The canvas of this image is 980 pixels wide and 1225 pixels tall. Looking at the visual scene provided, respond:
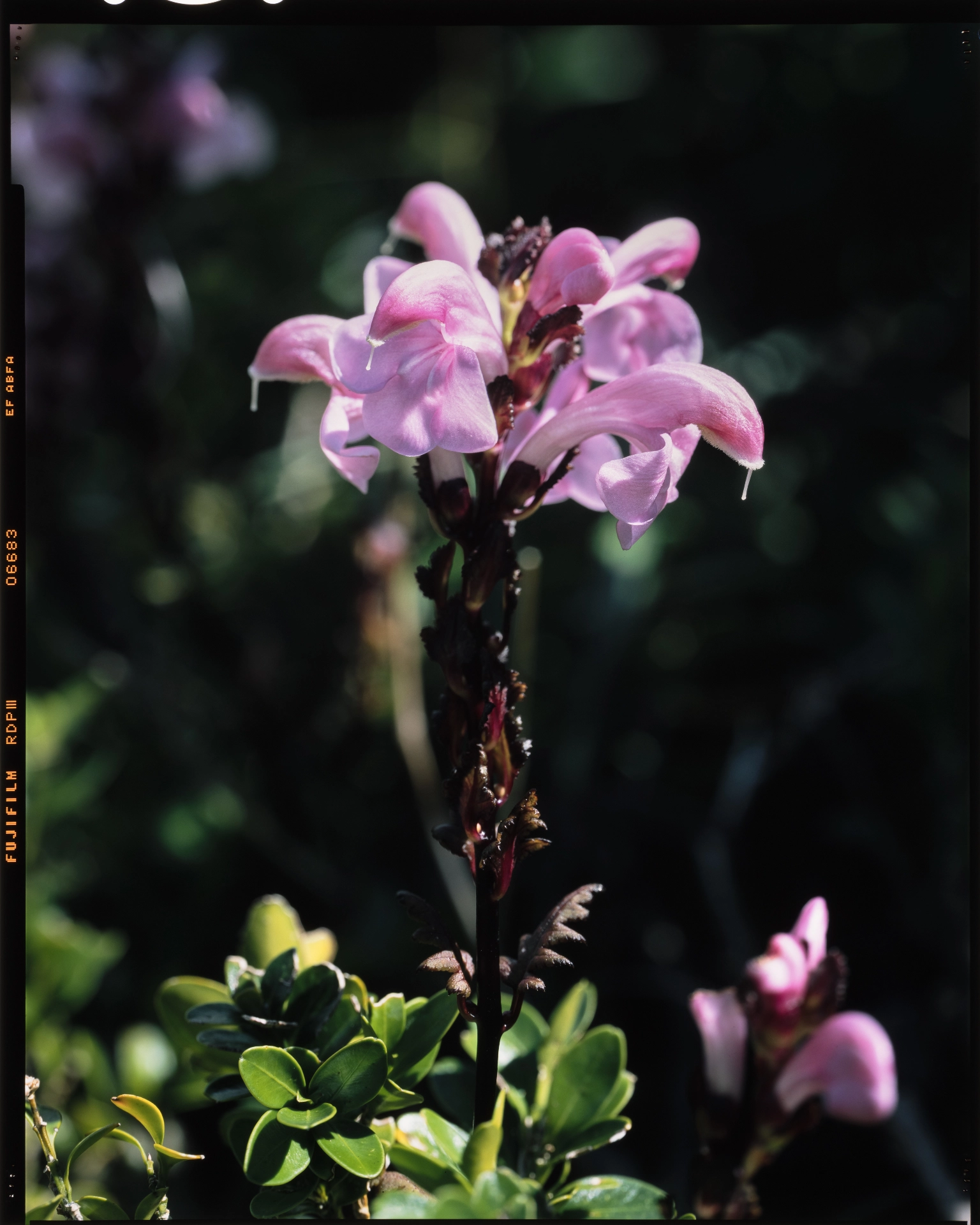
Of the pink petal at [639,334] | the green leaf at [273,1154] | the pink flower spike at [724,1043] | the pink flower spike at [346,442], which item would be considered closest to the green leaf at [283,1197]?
the green leaf at [273,1154]

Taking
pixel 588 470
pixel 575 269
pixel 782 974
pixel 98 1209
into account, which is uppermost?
pixel 575 269

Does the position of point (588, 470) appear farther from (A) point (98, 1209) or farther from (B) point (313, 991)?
(A) point (98, 1209)

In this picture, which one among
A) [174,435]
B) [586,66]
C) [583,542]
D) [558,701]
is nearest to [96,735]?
[174,435]

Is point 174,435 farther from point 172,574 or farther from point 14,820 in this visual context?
point 14,820

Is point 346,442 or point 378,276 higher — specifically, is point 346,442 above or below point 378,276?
below

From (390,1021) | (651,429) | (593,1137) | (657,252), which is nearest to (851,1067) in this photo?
(593,1137)

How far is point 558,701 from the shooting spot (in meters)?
1.58

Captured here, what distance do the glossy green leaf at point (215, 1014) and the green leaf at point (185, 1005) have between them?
0.05 meters

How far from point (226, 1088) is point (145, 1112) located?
0.17ft

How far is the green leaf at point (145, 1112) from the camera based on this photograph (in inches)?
20.7

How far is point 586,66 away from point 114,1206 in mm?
2424

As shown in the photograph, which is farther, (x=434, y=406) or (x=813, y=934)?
(x=813, y=934)

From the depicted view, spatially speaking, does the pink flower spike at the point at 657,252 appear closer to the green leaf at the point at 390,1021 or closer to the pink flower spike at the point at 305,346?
the pink flower spike at the point at 305,346

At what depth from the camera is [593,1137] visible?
61cm
